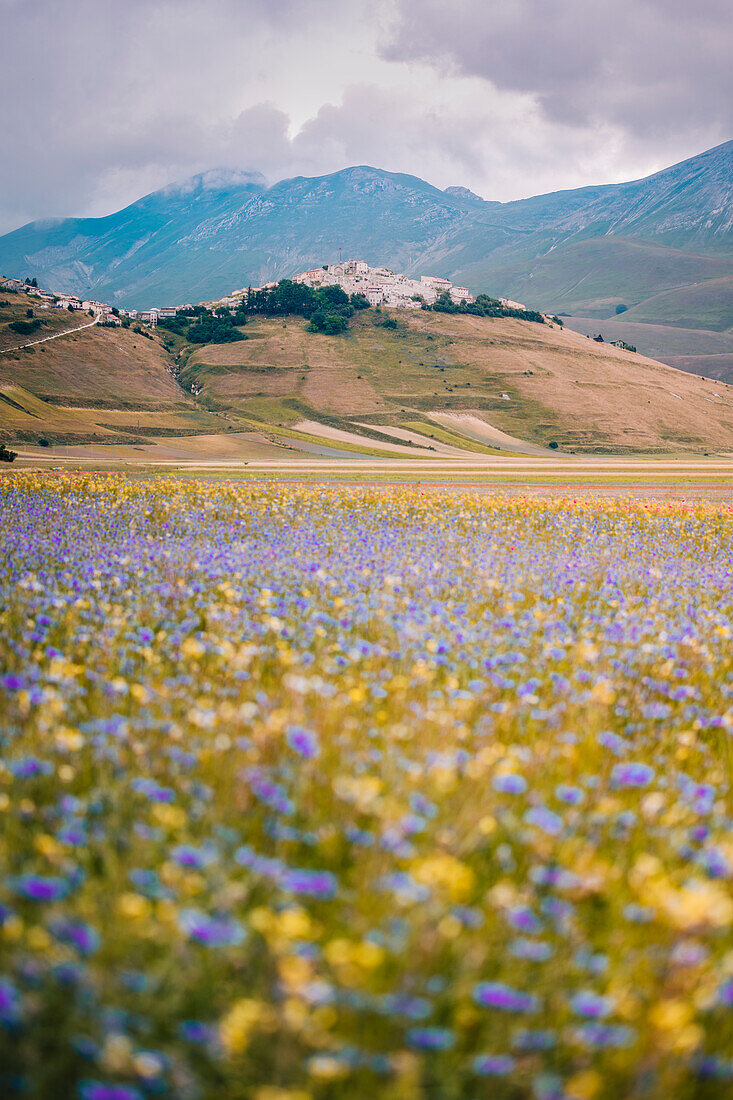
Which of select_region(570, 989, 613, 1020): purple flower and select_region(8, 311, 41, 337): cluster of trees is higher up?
select_region(8, 311, 41, 337): cluster of trees

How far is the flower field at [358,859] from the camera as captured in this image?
2133 millimetres

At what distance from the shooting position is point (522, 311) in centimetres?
19488

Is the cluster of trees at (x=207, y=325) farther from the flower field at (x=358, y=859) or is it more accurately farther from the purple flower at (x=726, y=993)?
the purple flower at (x=726, y=993)

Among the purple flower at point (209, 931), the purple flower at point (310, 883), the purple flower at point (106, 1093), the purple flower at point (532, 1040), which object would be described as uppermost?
the purple flower at point (310, 883)

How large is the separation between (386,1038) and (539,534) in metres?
15.4

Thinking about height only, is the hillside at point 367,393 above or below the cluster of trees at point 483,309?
below

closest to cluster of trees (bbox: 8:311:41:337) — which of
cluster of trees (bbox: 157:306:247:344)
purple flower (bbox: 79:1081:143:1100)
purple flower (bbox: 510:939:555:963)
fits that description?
cluster of trees (bbox: 157:306:247:344)

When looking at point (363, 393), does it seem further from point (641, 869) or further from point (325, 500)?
point (641, 869)

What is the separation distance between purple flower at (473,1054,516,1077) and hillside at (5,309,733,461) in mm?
81392

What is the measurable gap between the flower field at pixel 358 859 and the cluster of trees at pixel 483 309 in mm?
187522

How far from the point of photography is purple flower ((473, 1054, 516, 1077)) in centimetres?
206

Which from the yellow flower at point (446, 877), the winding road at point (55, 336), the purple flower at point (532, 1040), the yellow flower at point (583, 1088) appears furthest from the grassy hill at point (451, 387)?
the yellow flower at point (583, 1088)

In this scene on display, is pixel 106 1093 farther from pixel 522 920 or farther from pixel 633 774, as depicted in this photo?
pixel 633 774

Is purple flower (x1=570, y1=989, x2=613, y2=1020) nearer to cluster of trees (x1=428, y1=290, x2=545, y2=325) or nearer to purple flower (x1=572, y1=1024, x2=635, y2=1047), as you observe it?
purple flower (x1=572, y1=1024, x2=635, y2=1047)
